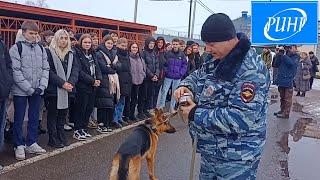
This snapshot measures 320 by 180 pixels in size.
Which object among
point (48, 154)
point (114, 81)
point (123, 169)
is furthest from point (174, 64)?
point (123, 169)

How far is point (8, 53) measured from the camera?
5.50 metres

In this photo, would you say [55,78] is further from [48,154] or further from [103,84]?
[103,84]

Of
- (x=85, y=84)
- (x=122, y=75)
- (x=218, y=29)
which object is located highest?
(x=218, y=29)

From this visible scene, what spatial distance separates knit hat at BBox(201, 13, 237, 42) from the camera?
2594 millimetres

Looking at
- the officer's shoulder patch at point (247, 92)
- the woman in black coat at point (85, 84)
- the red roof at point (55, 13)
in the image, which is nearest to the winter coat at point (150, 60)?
the woman in black coat at point (85, 84)

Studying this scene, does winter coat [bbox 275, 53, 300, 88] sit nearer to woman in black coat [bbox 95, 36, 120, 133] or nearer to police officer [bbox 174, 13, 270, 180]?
woman in black coat [bbox 95, 36, 120, 133]

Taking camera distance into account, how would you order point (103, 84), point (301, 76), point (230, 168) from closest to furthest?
point (230, 168)
point (103, 84)
point (301, 76)

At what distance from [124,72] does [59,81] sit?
2.24 metres

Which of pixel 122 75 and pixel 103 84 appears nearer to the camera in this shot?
pixel 103 84

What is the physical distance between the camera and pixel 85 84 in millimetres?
7121

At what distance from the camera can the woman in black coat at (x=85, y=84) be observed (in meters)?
6.96

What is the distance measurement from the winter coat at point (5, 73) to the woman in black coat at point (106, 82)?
7.56 feet

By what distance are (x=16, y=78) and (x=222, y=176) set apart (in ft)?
12.2

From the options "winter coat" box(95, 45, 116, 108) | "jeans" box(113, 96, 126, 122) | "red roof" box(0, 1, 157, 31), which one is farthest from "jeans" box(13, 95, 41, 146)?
"red roof" box(0, 1, 157, 31)
